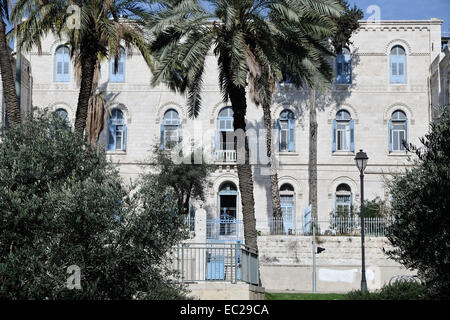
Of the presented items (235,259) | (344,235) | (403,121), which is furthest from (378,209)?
(235,259)

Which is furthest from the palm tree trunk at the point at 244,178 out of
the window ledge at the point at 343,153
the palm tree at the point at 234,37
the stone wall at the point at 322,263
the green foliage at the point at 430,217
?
the window ledge at the point at 343,153

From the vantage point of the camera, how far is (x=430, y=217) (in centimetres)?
1230

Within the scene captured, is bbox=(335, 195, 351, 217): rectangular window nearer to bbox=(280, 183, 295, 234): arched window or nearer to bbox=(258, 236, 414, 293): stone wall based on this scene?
bbox=(280, 183, 295, 234): arched window

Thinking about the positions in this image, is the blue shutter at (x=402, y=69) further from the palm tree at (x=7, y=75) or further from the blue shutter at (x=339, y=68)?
the palm tree at (x=7, y=75)

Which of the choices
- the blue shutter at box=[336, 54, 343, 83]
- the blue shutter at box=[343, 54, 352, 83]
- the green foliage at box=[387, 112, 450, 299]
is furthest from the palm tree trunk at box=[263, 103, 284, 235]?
the green foliage at box=[387, 112, 450, 299]

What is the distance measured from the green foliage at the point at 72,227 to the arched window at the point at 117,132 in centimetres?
1980

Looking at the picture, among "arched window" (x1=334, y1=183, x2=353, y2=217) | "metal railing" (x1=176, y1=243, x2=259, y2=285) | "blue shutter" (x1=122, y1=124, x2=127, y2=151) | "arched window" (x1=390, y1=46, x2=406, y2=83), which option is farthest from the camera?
"blue shutter" (x1=122, y1=124, x2=127, y2=151)

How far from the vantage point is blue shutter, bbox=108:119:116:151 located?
32.8 metres

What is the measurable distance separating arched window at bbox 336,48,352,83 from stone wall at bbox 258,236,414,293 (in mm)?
9375

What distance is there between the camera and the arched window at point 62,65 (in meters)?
33.2

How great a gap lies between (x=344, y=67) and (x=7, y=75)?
18.9m

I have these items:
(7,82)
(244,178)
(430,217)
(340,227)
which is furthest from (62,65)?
(430,217)

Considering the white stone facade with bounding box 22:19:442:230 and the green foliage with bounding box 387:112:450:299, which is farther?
the white stone facade with bounding box 22:19:442:230
